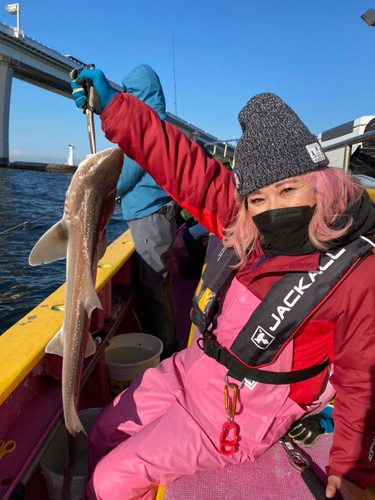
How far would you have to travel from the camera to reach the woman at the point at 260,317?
158cm

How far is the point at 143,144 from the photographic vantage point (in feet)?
6.64

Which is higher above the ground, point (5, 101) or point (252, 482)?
point (5, 101)

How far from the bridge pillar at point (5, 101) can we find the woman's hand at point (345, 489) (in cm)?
4398

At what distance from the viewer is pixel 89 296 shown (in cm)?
172

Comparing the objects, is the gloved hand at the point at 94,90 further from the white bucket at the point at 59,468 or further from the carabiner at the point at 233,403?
the white bucket at the point at 59,468

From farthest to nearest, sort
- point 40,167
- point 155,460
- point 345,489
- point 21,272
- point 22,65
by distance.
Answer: point 40,167, point 22,65, point 21,272, point 155,460, point 345,489

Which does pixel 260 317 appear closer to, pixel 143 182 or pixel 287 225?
pixel 287 225

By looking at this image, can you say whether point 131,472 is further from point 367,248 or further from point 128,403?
point 367,248

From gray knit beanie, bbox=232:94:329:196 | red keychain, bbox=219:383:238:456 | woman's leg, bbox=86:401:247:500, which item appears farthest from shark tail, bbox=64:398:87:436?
gray knit beanie, bbox=232:94:329:196

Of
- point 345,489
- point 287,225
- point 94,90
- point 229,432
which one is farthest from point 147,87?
point 345,489

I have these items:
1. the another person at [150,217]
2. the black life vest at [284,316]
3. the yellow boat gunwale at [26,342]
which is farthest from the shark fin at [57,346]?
the another person at [150,217]

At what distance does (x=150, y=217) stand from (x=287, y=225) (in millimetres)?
2444

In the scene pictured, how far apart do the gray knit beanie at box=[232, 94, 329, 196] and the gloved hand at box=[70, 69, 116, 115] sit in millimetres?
823

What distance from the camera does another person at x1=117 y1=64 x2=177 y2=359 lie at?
3798 millimetres
